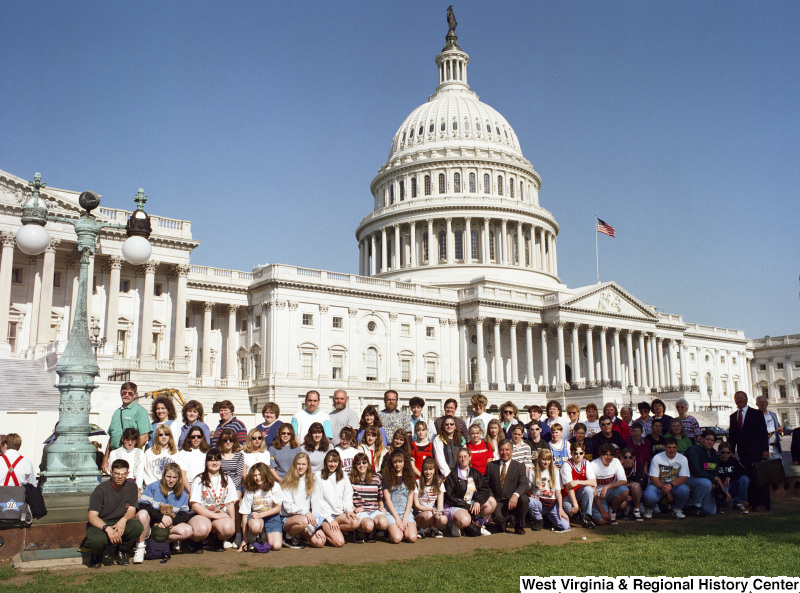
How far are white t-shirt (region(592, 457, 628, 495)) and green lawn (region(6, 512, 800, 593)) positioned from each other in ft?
9.77

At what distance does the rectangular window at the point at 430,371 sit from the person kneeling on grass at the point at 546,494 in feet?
177

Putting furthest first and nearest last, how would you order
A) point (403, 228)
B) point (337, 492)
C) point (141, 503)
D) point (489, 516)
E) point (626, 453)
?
point (403, 228), point (626, 453), point (489, 516), point (337, 492), point (141, 503)

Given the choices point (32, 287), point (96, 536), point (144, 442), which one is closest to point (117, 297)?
point (32, 287)

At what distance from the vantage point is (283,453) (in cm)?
1425

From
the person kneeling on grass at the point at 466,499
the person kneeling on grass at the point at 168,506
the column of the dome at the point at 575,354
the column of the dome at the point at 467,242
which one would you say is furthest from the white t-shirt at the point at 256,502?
the column of the dome at the point at 467,242

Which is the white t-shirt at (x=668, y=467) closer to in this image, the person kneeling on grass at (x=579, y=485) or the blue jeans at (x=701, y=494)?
the blue jeans at (x=701, y=494)

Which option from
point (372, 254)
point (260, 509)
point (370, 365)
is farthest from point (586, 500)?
point (372, 254)

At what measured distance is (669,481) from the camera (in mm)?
16438

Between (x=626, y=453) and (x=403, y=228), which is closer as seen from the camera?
(x=626, y=453)

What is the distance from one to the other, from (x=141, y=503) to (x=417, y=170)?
263ft

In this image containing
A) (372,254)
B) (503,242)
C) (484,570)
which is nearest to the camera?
(484,570)

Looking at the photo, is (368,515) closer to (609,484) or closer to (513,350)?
(609,484)

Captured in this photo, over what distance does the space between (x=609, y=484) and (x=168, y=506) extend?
893 cm

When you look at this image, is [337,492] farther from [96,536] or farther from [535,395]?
[535,395]
